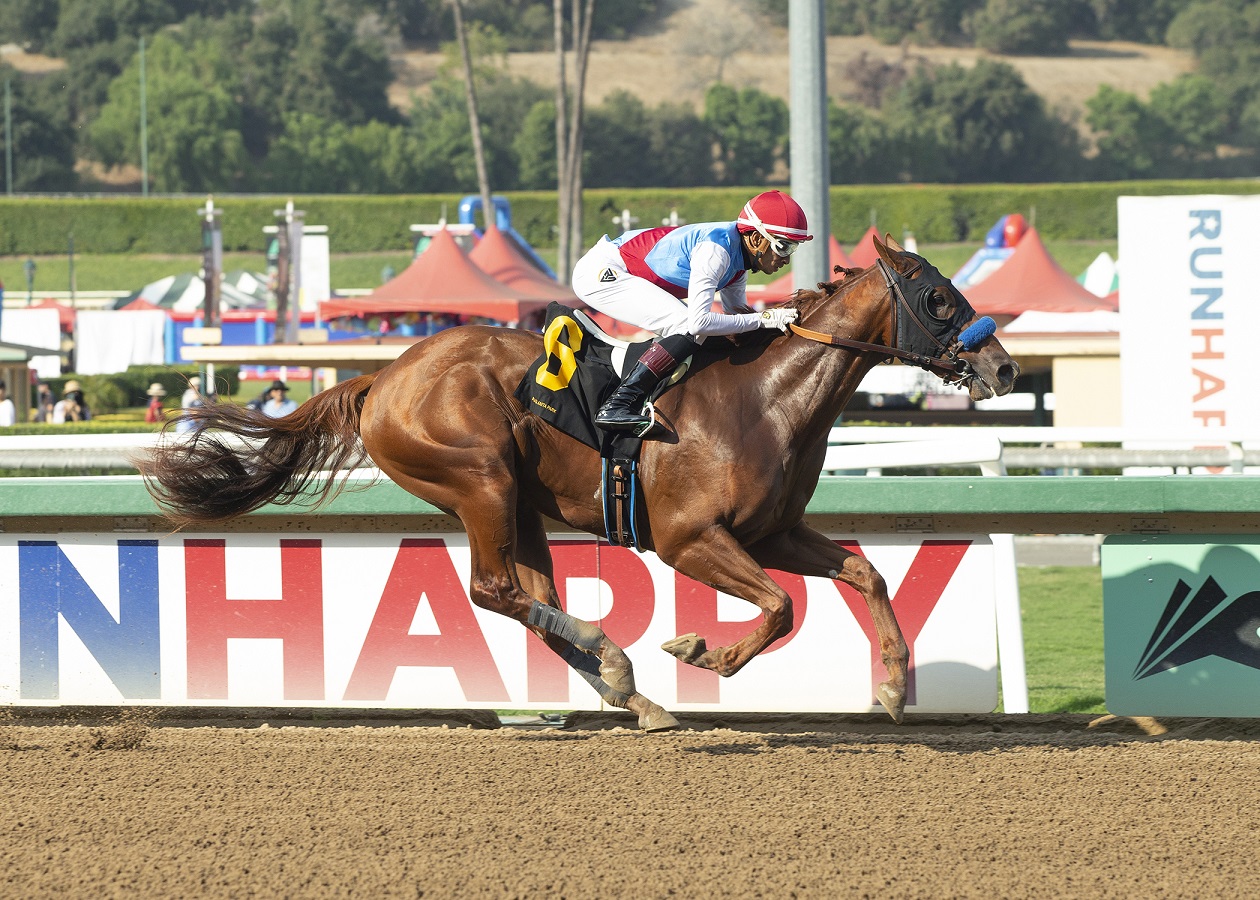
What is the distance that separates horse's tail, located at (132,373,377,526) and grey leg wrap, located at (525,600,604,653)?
0.95m

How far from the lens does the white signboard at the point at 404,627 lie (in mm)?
5387

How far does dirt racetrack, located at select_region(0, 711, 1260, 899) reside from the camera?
138 inches

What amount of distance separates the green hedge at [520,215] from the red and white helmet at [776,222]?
56.3 m

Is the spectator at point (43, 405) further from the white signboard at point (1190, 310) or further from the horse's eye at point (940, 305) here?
the horse's eye at point (940, 305)

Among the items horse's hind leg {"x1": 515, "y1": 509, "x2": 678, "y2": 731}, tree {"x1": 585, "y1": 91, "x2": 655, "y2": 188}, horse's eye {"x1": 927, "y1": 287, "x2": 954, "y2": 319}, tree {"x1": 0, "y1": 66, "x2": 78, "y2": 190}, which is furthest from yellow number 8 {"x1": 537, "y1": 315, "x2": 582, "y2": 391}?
tree {"x1": 0, "y1": 66, "x2": 78, "y2": 190}

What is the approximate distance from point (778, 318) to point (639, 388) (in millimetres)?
513

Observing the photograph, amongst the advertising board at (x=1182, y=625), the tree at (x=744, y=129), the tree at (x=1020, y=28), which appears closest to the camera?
the advertising board at (x=1182, y=625)

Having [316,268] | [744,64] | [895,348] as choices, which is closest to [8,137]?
[744,64]

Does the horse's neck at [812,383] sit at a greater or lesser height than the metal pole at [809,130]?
lesser

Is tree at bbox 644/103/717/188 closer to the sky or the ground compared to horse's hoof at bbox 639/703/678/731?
closer to the sky

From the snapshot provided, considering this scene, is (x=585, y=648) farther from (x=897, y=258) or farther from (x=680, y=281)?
(x=897, y=258)

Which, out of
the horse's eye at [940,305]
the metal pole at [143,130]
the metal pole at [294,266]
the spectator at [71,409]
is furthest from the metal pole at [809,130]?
the metal pole at [143,130]

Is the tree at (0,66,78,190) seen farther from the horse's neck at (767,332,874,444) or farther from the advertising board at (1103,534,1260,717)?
the advertising board at (1103,534,1260,717)

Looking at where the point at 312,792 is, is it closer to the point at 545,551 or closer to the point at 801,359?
the point at 545,551
